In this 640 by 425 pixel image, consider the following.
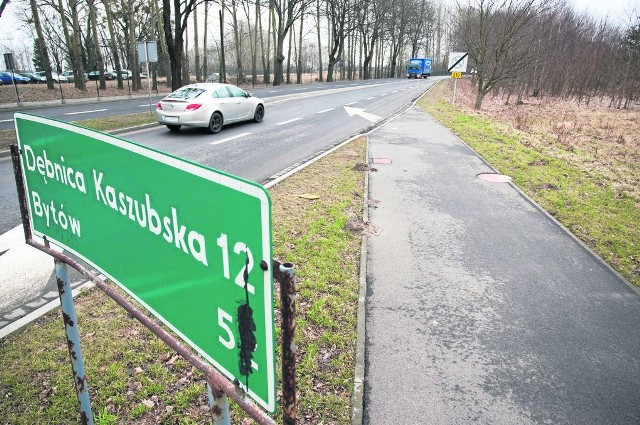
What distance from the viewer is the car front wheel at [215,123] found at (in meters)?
13.9

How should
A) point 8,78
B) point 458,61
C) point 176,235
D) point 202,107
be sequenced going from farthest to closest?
point 8,78, point 458,61, point 202,107, point 176,235

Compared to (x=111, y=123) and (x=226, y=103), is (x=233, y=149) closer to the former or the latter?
(x=226, y=103)

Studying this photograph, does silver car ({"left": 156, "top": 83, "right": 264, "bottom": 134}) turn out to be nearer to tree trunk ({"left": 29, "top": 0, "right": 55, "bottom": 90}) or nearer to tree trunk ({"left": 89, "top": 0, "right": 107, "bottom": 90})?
tree trunk ({"left": 29, "top": 0, "right": 55, "bottom": 90})

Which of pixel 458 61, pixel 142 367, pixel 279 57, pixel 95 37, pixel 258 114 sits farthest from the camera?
pixel 279 57

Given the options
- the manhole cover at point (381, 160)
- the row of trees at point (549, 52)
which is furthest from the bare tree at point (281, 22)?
the manhole cover at point (381, 160)

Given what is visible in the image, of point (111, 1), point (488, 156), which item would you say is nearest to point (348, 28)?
point (111, 1)

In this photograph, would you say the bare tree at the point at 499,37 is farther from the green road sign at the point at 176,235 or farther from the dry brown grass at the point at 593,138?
the green road sign at the point at 176,235

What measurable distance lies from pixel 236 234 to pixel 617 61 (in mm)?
39487

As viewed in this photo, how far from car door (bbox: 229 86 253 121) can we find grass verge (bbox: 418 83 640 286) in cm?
774

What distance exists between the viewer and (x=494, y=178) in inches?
374

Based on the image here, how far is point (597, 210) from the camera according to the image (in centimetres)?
764

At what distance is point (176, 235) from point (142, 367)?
2.57m

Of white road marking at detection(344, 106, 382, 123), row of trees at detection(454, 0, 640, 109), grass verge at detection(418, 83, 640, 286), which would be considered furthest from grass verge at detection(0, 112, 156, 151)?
row of trees at detection(454, 0, 640, 109)

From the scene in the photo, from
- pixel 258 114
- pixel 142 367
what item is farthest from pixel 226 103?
pixel 142 367
